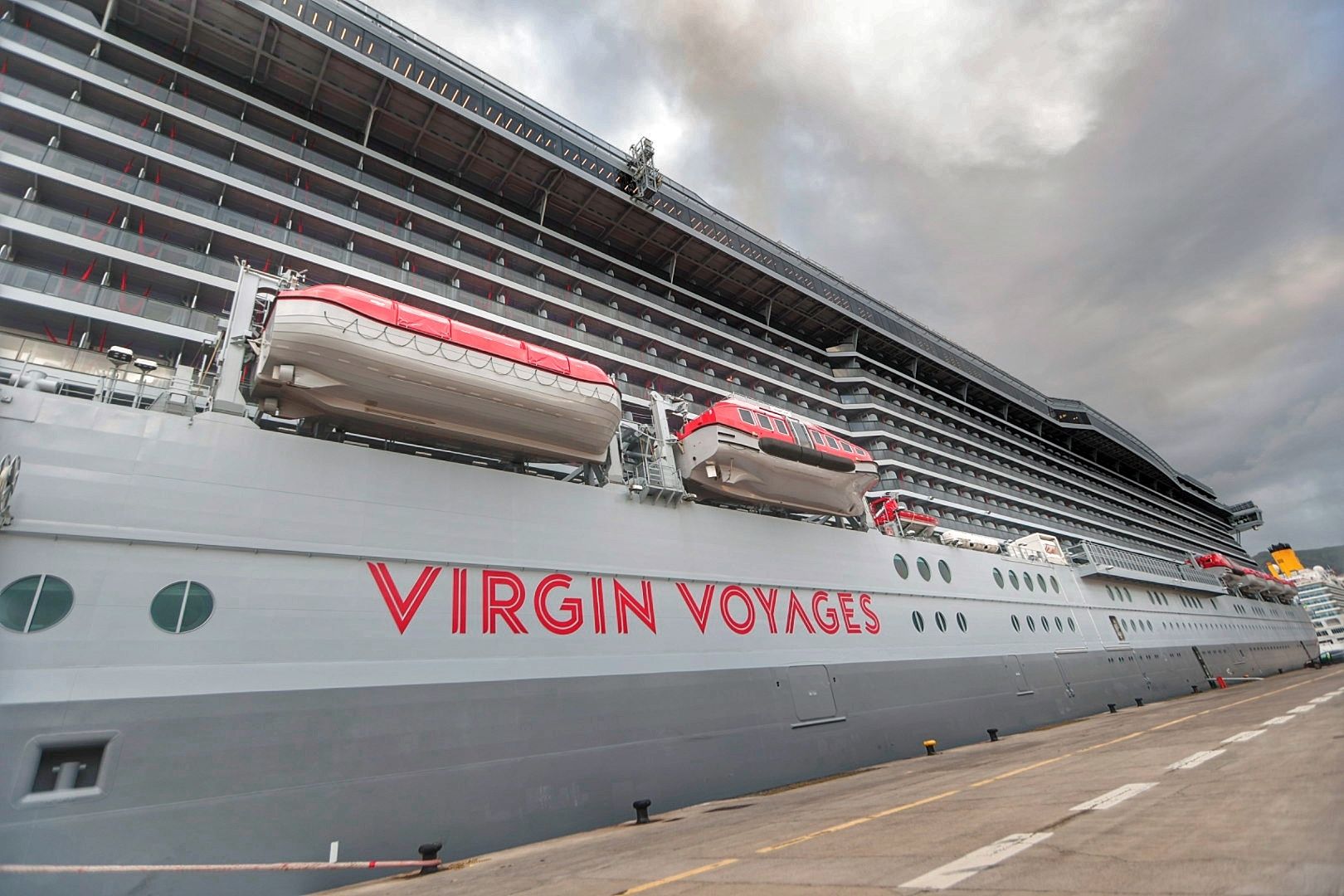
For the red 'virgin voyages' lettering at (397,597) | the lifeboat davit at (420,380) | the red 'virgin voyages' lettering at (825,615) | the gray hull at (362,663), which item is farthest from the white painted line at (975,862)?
the red 'virgin voyages' lettering at (825,615)

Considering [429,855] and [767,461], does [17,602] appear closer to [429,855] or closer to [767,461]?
[429,855]

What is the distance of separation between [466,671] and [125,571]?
489cm

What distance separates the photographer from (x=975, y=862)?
12.5 ft

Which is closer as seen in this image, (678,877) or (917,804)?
(678,877)

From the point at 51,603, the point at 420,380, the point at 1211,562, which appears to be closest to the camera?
the point at 51,603

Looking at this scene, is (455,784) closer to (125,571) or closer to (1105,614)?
(125,571)

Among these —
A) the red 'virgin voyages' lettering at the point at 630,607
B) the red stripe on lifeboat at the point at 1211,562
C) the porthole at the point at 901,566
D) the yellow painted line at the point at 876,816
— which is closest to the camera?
the yellow painted line at the point at 876,816

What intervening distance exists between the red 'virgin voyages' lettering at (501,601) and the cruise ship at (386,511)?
7cm

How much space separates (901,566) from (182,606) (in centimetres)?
1782

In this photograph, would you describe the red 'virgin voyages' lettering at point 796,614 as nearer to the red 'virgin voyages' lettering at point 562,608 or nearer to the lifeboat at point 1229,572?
the red 'virgin voyages' lettering at point 562,608

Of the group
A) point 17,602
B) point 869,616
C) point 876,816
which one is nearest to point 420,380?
point 17,602

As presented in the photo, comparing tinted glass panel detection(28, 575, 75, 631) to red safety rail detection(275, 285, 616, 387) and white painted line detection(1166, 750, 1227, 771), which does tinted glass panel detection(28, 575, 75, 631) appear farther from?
white painted line detection(1166, 750, 1227, 771)

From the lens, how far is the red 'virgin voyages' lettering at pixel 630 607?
11695mm

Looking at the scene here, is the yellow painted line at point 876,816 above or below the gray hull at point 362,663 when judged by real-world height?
below
